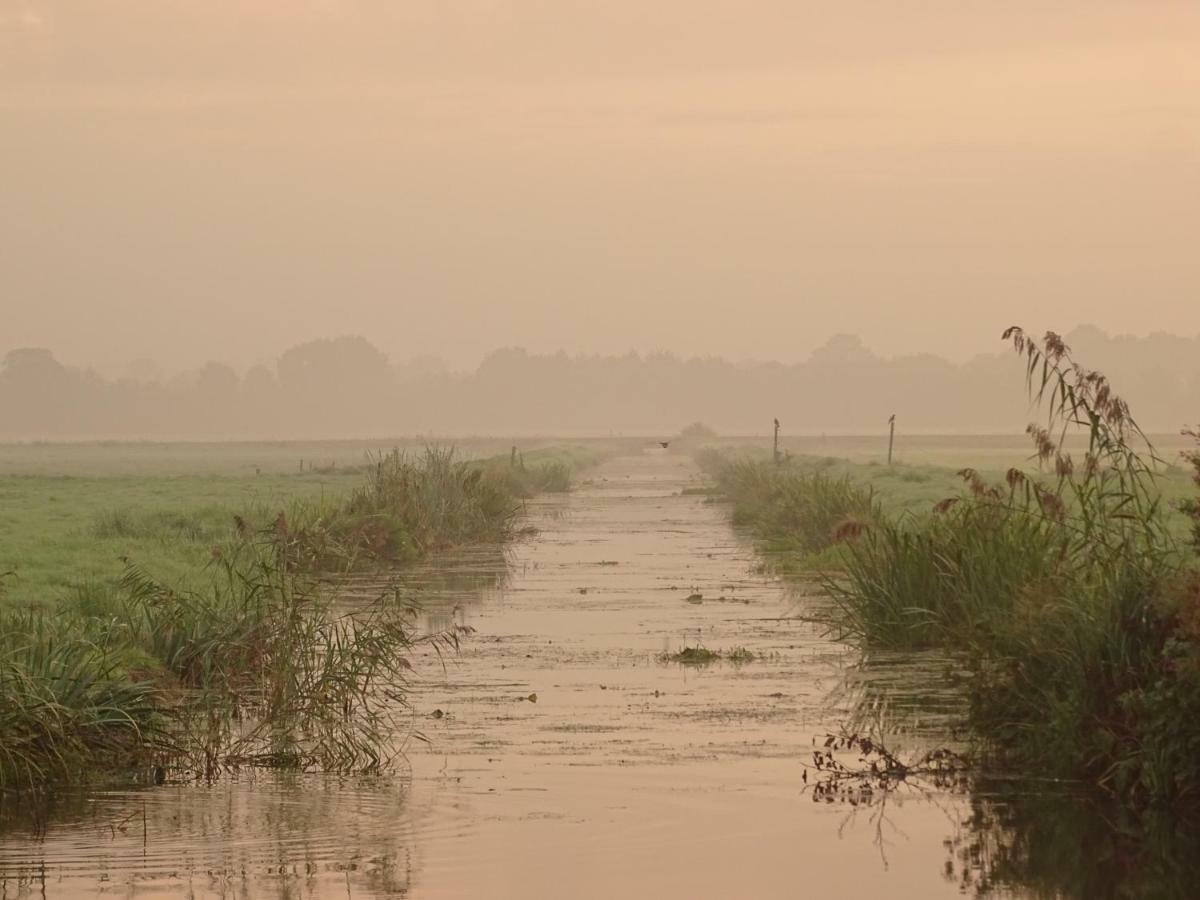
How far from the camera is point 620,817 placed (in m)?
10.3

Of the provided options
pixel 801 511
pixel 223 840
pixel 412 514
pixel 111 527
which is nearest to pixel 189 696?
pixel 223 840

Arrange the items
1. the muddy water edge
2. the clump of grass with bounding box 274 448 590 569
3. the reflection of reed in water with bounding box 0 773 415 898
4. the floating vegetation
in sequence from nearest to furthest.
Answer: the reflection of reed in water with bounding box 0 773 415 898, the muddy water edge, the floating vegetation, the clump of grass with bounding box 274 448 590 569

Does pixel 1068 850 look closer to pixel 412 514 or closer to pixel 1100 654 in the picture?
pixel 1100 654

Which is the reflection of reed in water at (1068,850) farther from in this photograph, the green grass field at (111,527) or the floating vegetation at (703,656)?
the green grass field at (111,527)

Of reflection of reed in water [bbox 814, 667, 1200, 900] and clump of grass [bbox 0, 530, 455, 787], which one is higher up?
clump of grass [bbox 0, 530, 455, 787]

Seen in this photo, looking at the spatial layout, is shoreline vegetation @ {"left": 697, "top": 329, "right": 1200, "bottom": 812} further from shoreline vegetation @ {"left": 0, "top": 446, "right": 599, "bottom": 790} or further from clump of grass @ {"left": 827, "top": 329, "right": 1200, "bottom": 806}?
shoreline vegetation @ {"left": 0, "top": 446, "right": 599, "bottom": 790}

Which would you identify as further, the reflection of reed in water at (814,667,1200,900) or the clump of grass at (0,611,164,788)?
the clump of grass at (0,611,164,788)

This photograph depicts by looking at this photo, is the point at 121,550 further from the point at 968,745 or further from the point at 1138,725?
the point at 1138,725

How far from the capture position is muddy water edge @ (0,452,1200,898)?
8836mm

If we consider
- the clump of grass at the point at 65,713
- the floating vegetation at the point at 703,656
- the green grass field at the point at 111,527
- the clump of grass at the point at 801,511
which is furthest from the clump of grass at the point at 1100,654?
the clump of grass at the point at 801,511

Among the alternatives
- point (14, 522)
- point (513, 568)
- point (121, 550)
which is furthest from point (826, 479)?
point (14, 522)

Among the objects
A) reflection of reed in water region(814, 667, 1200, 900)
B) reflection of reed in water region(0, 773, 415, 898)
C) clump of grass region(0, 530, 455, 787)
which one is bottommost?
reflection of reed in water region(0, 773, 415, 898)

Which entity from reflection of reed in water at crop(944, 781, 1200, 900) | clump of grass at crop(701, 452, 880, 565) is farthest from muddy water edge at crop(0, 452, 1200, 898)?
clump of grass at crop(701, 452, 880, 565)

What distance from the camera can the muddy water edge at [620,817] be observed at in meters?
8.84
